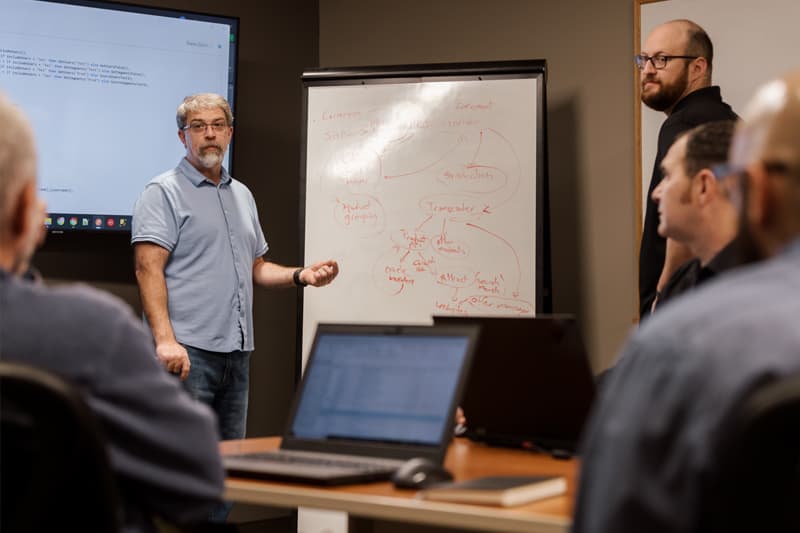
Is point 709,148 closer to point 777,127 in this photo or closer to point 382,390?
point 382,390

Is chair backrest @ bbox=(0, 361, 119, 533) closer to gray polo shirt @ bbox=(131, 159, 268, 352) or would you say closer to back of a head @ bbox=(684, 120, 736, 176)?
back of a head @ bbox=(684, 120, 736, 176)

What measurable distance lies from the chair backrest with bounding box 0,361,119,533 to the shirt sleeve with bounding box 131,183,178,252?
94.3 inches

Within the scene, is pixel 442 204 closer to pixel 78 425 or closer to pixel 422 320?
pixel 422 320

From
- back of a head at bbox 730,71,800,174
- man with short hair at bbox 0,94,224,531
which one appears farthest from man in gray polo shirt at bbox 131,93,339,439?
back of a head at bbox 730,71,800,174

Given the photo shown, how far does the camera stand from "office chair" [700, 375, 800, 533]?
85 centimetres

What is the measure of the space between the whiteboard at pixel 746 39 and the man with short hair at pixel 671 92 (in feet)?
0.64

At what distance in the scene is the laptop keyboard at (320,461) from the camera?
1.68 meters

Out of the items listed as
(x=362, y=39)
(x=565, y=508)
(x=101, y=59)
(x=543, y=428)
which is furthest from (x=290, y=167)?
(x=565, y=508)

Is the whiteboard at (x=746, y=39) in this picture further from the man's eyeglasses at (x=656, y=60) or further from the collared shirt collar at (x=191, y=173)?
the collared shirt collar at (x=191, y=173)

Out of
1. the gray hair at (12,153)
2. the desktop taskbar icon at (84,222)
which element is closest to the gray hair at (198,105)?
the desktop taskbar icon at (84,222)

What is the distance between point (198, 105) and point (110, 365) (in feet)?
8.38

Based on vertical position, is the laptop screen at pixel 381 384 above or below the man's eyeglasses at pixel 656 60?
below

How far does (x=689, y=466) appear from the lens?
2.93 ft

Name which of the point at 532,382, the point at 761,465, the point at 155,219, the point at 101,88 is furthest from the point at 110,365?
the point at 101,88
